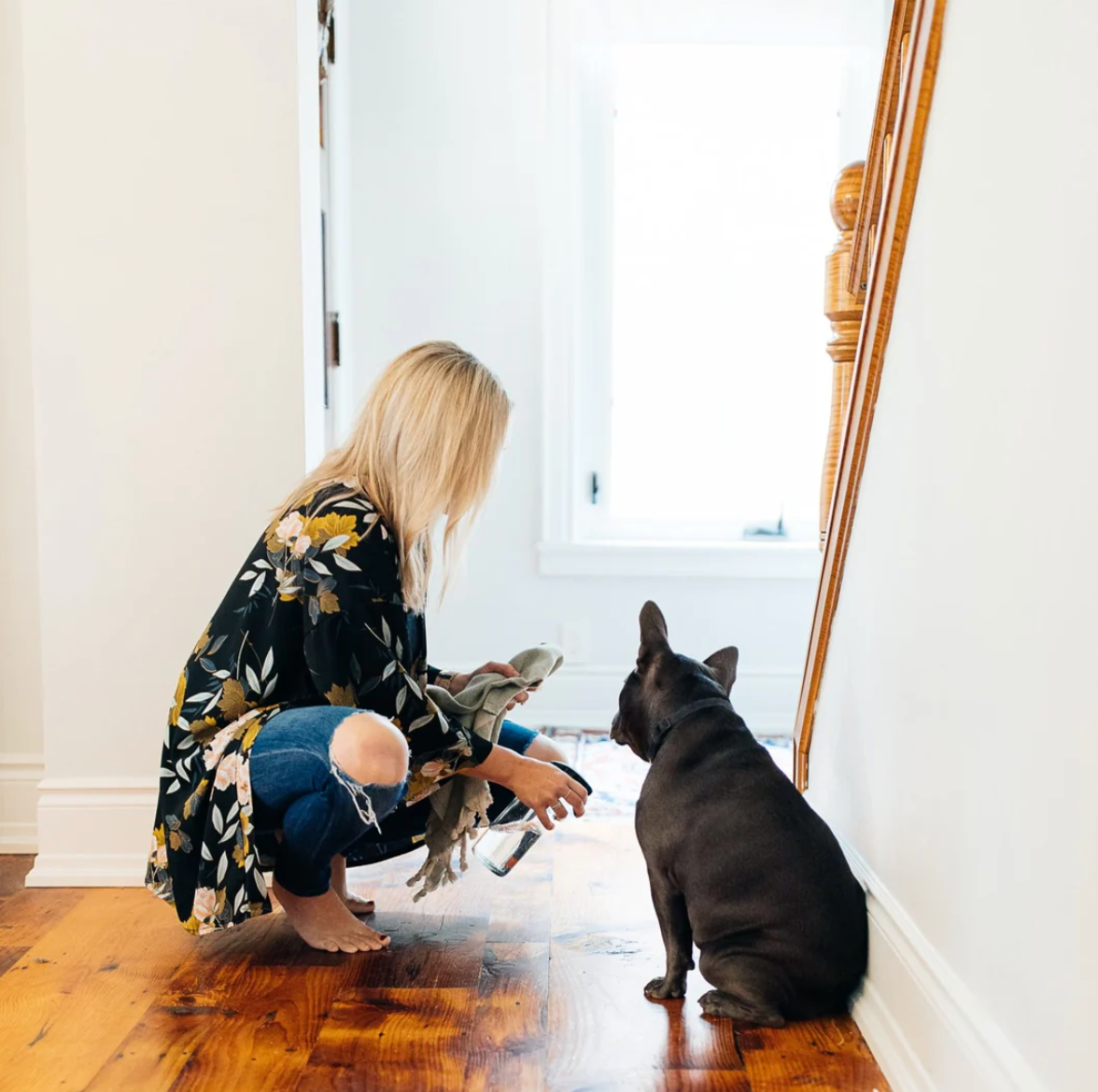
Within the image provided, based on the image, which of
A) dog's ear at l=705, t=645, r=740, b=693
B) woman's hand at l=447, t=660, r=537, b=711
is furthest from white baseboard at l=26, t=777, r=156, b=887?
dog's ear at l=705, t=645, r=740, b=693

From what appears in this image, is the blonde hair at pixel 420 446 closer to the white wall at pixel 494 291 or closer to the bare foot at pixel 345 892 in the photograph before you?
the bare foot at pixel 345 892

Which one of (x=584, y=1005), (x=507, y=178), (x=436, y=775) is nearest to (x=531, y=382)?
(x=507, y=178)

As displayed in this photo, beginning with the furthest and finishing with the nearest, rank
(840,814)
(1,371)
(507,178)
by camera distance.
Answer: (507,178)
(1,371)
(840,814)

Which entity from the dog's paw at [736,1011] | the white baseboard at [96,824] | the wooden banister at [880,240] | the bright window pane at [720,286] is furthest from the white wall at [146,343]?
the bright window pane at [720,286]

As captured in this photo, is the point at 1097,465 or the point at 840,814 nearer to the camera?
the point at 1097,465

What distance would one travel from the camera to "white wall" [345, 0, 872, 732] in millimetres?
3928

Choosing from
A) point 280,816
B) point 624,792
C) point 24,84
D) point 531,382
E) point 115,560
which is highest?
point 24,84

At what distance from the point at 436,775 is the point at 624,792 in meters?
1.23

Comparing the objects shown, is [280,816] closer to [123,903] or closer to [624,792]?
[123,903]

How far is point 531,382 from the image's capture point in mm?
4047

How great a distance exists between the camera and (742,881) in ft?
5.50

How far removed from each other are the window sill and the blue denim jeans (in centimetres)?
214

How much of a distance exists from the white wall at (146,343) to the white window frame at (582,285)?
166 cm

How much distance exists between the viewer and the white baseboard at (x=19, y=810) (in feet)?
8.54
